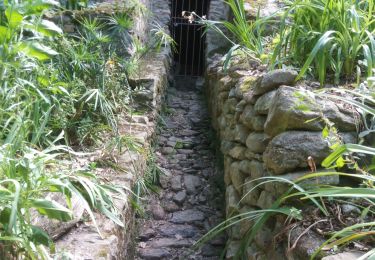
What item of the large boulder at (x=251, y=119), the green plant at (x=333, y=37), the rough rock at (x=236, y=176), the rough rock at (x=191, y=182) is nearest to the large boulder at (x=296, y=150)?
the large boulder at (x=251, y=119)

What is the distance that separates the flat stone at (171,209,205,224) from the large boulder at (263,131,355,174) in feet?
4.53

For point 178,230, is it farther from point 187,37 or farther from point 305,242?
point 187,37

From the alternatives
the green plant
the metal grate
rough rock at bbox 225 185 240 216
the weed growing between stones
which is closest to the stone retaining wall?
the weed growing between stones

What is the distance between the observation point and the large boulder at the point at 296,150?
1923 mm

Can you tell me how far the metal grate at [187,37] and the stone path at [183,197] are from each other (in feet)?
8.57

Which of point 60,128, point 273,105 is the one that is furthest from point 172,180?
point 273,105

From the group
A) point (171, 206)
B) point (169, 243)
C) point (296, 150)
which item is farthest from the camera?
point (171, 206)

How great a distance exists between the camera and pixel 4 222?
1589 millimetres

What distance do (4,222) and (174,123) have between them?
11.3 ft

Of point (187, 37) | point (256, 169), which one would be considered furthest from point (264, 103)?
point (187, 37)

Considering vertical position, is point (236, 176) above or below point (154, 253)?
above

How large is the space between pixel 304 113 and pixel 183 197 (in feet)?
5.78

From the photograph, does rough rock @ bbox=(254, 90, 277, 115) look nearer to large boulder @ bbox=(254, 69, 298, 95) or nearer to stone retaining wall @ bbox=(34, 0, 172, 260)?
large boulder @ bbox=(254, 69, 298, 95)

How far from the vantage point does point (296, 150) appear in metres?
1.97
